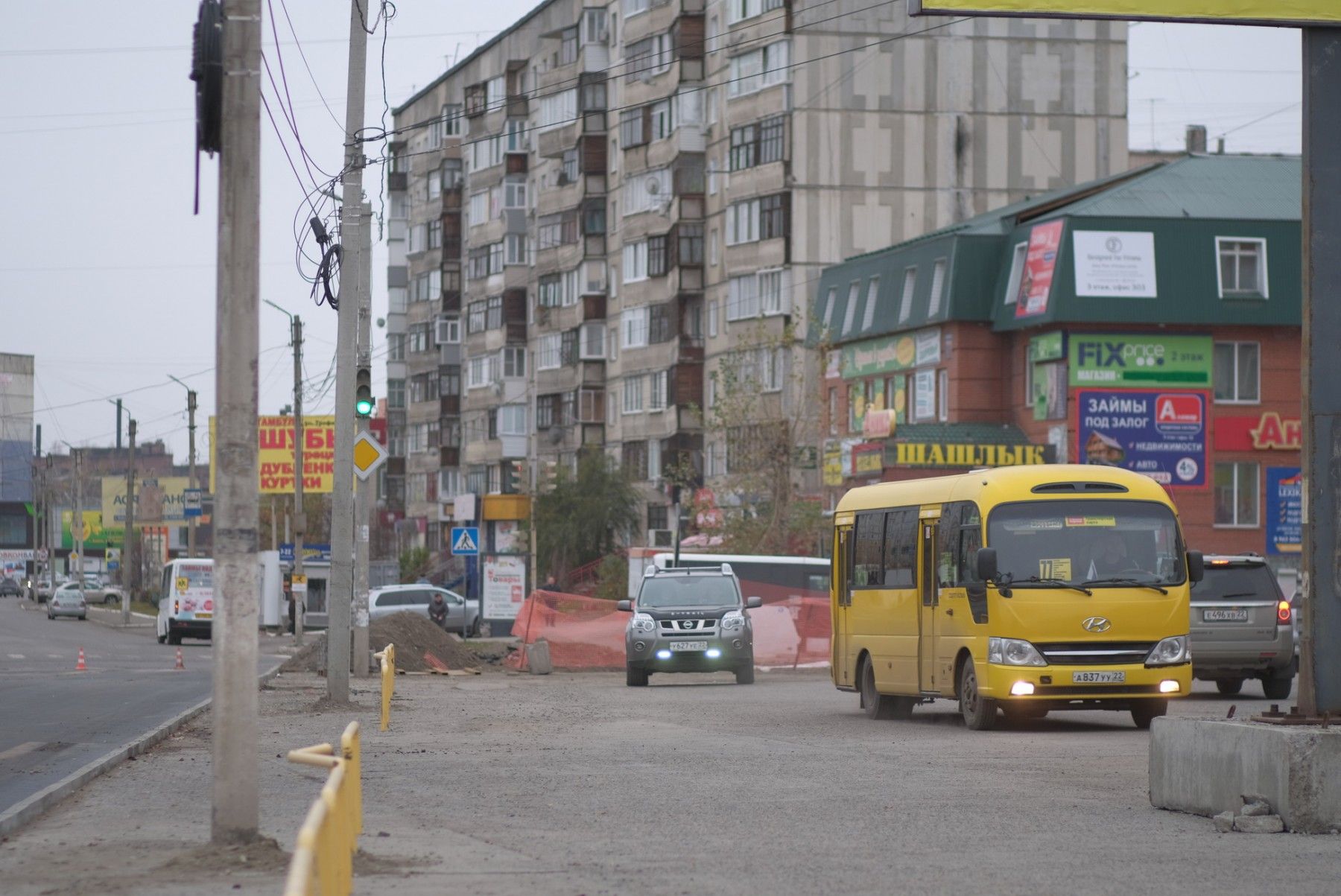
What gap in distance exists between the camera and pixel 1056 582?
20.7 meters

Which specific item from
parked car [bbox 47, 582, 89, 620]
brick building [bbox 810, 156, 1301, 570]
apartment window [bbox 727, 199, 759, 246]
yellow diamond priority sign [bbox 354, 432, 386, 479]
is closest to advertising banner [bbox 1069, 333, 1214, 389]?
brick building [bbox 810, 156, 1301, 570]

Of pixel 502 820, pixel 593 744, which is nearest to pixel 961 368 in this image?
pixel 593 744

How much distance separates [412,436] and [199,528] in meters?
53.8

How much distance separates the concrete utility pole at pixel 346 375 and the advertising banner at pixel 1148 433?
3024cm

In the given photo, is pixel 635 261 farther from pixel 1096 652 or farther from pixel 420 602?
pixel 1096 652

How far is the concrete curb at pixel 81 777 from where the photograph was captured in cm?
1209

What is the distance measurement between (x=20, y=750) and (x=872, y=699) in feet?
32.3

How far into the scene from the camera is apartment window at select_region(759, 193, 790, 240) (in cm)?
6925

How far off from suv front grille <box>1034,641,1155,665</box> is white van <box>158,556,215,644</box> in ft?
128

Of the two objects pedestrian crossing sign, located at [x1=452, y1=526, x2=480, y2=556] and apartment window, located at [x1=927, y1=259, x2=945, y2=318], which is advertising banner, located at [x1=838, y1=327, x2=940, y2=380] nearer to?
apartment window, located at [x1=927, y1=259, x2=945, y2=318]

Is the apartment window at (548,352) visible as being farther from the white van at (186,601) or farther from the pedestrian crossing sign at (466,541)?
the pedestrian crossing sign at (466,541)

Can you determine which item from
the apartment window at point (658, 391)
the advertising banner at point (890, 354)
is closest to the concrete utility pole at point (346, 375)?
the advertising banner at point (890, 354)

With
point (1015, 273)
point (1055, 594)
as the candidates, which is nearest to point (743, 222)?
point (1015, 273)

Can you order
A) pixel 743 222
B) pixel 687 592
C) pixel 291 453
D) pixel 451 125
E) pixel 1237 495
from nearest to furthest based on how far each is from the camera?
1. pixel 687 592
2. pixel 1237 495
3. pixel 291 453
4. pixel 743 222
5. pixel 451 125
